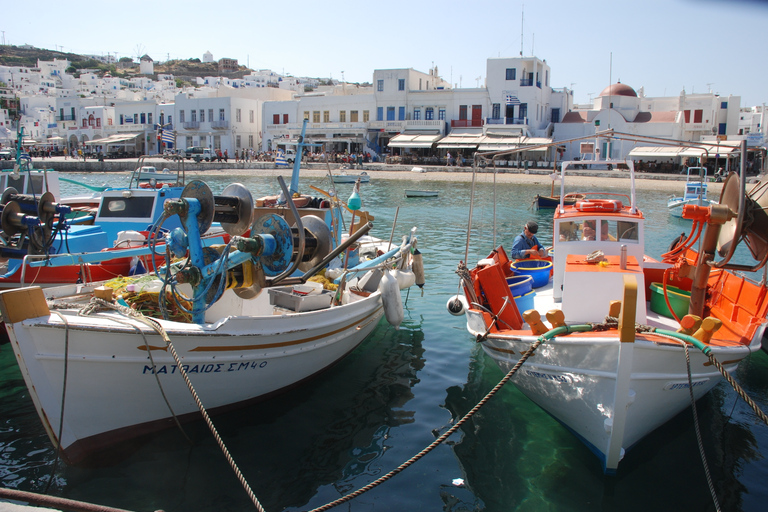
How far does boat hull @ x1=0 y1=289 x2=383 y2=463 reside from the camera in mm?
5562

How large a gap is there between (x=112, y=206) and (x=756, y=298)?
1314 centimetres

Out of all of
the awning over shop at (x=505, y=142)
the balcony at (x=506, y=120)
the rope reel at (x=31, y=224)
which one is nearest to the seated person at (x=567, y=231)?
the rope reel at (x=31, y=224)

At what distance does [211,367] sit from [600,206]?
615 centimetres

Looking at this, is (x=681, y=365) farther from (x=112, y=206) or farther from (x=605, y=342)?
(x=112, y=206)

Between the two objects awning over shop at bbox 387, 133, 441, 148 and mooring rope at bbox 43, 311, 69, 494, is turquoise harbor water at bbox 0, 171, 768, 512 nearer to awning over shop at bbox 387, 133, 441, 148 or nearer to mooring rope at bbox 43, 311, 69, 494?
mooring rope at bbox 43, 311, 69, 494

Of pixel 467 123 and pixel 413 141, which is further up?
pixel 467 123

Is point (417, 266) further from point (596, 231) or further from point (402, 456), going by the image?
point (402, 456)

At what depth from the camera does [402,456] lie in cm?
650

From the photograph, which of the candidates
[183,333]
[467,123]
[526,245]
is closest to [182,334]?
[183,333]

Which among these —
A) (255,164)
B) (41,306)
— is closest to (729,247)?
(41,306)

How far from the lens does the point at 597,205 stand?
343 inches

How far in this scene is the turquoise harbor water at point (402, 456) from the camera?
18.5 ft

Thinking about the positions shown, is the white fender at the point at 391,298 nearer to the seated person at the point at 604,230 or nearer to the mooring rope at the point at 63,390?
the seated person at the point at 604,230

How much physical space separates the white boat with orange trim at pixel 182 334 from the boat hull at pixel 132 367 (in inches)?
0.5
